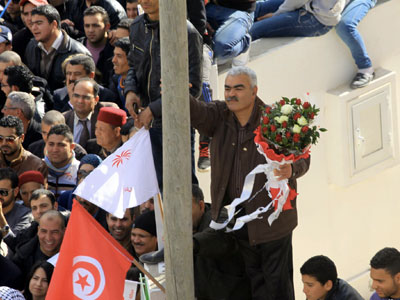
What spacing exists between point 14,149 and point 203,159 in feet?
5.77

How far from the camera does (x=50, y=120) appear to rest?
1126 cm

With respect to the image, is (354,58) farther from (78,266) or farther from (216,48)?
(78,266)

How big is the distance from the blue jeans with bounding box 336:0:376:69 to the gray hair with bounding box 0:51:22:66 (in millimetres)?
3360

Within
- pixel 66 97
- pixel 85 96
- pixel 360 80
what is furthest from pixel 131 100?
pixel 360 80

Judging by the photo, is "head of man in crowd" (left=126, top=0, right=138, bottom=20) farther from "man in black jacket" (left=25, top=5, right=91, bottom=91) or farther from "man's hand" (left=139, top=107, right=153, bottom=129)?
"man's hand" (left=139, top=107, right=153, bottom=129)

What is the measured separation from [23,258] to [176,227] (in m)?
3.21

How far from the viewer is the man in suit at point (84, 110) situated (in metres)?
11.3

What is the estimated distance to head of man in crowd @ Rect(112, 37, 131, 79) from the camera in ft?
38.0

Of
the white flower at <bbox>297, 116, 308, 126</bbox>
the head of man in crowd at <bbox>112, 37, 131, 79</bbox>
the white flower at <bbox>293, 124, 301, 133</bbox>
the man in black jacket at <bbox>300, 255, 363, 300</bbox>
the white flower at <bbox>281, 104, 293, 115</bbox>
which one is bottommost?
the man in black jacket at <bbox>300, 255, 363, 300</bbox>

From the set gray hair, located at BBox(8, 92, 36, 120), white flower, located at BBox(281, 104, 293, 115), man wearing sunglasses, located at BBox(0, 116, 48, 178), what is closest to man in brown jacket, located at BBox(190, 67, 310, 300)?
white flower, located at BBox(281, 104, 293, 115)

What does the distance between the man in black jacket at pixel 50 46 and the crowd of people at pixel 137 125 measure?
0.01 meters

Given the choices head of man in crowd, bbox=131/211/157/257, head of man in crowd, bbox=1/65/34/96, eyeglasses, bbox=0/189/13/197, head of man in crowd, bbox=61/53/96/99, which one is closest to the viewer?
head of man in crowd, bbox=131/211/157/257

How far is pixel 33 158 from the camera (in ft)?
36.3

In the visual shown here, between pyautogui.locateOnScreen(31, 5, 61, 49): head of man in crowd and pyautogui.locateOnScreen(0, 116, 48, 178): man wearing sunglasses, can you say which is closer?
pyautogui.locateOnScreen(0, 116, 48, 178): man wearing sunglasses
